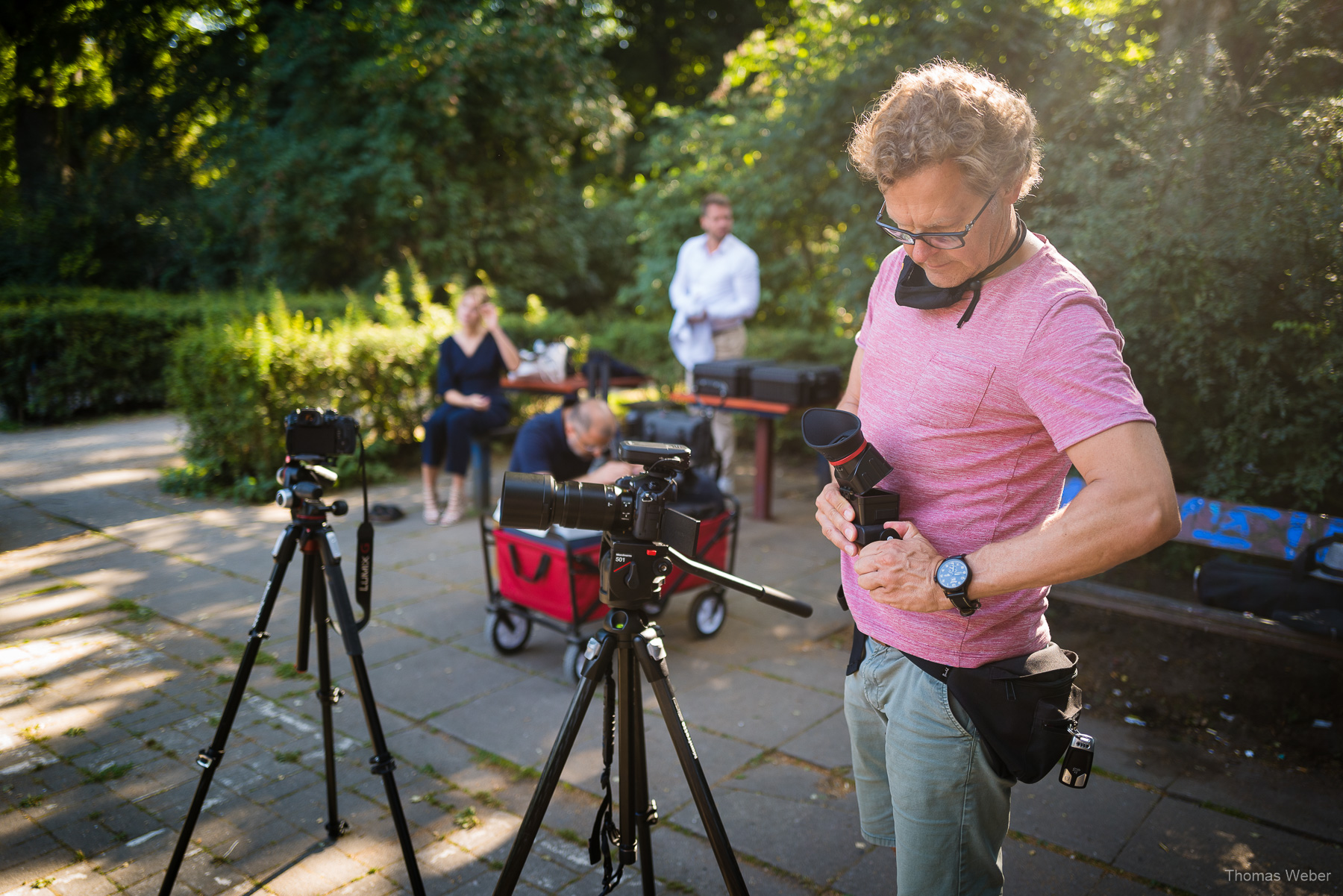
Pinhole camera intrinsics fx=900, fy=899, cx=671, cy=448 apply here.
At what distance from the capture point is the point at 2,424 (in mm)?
9828

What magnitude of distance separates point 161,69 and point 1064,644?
1987 centimetres

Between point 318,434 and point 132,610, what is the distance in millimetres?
3050

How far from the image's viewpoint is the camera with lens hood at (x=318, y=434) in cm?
249

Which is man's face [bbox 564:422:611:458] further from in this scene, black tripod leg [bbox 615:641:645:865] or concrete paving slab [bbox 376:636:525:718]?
black tripod leg [bbox 615:641:645:865]

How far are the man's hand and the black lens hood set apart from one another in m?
0.15

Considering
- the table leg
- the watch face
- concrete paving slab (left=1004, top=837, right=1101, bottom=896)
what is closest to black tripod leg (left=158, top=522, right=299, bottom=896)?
the watch face

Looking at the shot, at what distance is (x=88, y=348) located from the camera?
10398 millimetres

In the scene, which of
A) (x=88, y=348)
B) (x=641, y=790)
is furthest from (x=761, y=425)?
(x=88, y=348)

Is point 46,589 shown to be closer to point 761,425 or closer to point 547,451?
point 547,451

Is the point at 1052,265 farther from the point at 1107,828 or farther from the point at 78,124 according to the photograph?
the point at 78,124

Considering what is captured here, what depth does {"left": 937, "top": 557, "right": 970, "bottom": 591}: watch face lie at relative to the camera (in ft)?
4.60

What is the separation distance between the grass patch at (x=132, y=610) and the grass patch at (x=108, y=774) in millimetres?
1586

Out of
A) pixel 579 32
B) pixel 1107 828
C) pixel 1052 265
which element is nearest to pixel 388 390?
pixel 1107 828

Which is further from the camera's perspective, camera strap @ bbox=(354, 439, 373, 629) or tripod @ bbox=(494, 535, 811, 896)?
camera strap @ bbox=(354, 439, 373, 629)
